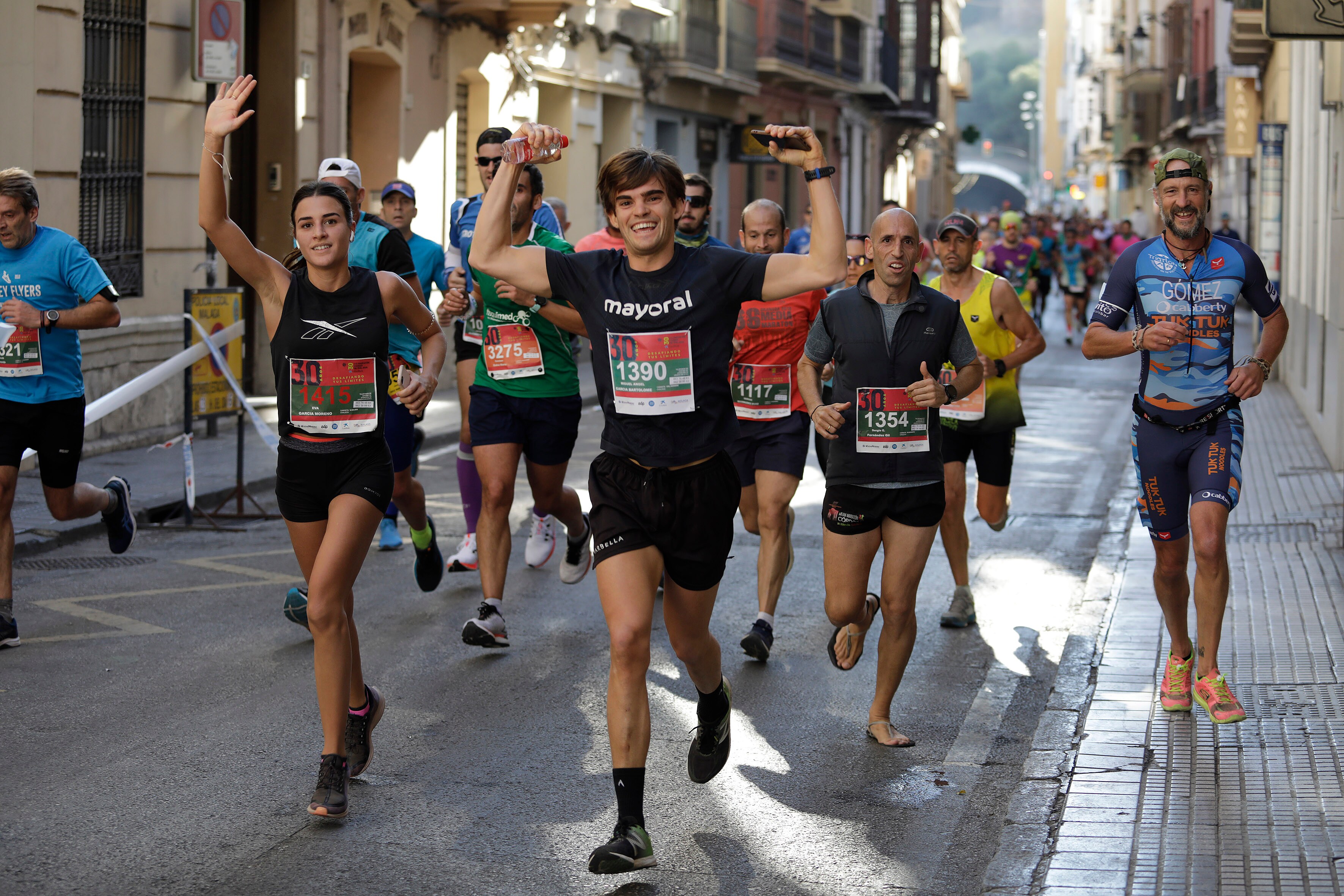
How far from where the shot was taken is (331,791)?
195 inches

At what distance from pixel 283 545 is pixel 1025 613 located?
14.1 ft

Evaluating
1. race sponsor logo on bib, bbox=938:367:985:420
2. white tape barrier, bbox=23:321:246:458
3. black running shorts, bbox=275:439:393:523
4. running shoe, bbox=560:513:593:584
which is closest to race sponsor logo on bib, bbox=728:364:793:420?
race sponsor logo on bib, bbox=938:367:985:420

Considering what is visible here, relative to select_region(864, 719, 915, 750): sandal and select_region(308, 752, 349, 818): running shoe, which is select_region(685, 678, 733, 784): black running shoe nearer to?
select_region(864, 719, 915, 750): sandal

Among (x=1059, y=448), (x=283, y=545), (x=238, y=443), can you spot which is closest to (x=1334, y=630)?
(x=283, y=545)

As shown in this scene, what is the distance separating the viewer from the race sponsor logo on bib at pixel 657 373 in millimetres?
4703

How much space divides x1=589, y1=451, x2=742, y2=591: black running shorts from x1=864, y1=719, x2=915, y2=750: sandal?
53.3 inches

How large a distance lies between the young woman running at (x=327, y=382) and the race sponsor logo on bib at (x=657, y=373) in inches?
35.1

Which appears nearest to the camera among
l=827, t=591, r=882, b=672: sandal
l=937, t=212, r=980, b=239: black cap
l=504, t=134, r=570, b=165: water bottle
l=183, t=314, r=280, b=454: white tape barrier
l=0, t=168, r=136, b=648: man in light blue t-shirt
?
l=504, t=134, r=570, b=165: water bottle

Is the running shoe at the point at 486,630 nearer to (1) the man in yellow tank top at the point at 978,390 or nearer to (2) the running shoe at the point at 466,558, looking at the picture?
(2) the running shoe at the point at 466,558

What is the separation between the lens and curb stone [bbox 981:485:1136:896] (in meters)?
4.59

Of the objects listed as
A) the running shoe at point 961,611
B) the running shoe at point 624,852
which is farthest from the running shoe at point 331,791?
the running shoe at point 961,611

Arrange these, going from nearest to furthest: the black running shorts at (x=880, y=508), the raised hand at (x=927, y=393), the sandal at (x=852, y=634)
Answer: the raised hand at (x=927, y=393), the black running shorts at (x=880, y=508), the sandal at (x=852, y=634)

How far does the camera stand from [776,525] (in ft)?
23.9

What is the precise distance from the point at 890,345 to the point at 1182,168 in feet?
3.93
